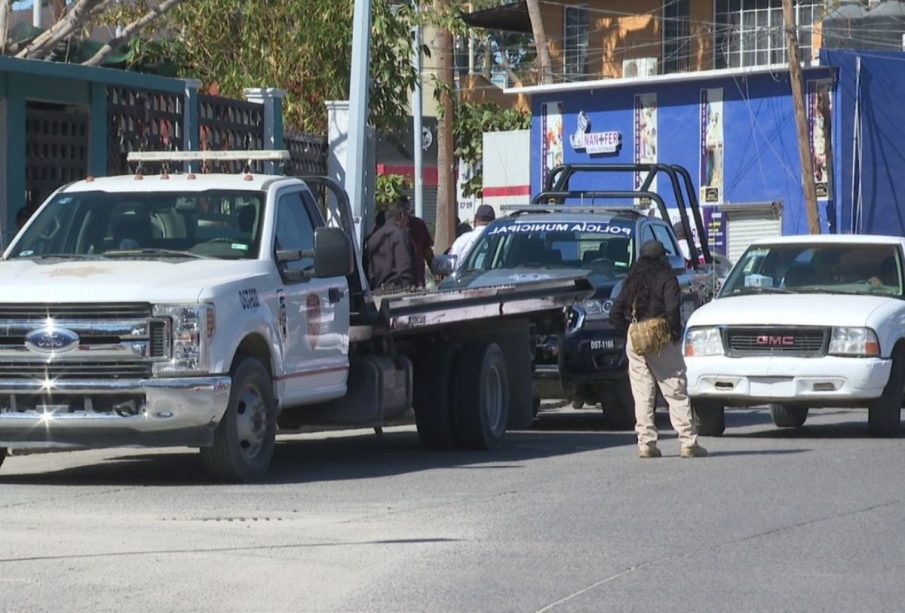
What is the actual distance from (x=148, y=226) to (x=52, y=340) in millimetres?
1560

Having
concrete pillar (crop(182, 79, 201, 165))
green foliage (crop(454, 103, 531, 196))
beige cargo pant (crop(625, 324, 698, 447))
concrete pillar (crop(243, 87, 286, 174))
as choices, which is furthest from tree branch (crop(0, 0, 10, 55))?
green foliage (crop(454, 103, 531, 196))

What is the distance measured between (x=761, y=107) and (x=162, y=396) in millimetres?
32231

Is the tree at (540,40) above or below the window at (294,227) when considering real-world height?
above

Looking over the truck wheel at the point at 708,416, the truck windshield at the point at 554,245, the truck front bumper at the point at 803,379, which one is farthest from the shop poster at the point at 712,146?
the truck front bumper at the point at 803,379

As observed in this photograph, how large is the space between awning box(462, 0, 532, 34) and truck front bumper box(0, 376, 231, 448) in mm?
39426

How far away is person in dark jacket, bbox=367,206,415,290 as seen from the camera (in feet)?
66.1

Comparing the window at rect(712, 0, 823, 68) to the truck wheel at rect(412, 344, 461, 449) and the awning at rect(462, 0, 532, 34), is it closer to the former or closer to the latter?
the awning at rect(462, 0, 532, 34)

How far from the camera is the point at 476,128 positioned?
56281 mm

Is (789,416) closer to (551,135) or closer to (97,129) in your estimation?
(97,129)

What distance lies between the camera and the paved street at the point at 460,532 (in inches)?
318

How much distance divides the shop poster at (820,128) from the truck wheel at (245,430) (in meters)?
29.5

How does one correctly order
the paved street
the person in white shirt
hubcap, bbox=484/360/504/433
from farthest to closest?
the person in white shirt
hubcap, bbox=484/360/504/433
the paved street

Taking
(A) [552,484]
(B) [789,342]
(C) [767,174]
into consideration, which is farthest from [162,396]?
(C) [767,174]

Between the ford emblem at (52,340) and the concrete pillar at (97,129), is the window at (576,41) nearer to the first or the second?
the concrete pillar at (97,129)
